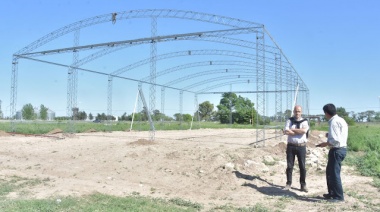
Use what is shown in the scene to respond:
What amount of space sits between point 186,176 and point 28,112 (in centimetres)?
5443

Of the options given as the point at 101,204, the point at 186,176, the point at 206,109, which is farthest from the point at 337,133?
the point at 206,109

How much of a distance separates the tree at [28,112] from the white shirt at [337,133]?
174 feet

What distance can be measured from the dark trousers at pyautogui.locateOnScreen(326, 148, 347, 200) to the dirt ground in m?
0.25

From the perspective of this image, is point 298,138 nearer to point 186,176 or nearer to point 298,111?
point 298,111

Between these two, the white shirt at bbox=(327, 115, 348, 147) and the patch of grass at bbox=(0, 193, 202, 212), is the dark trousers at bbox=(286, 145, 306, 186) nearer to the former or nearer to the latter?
the white shirt at bbox=(327, 115, 348, 147)

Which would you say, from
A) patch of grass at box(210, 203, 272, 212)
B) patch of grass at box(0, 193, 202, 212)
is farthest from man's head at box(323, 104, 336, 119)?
patch of grass at box(0, 193, 202, 212)

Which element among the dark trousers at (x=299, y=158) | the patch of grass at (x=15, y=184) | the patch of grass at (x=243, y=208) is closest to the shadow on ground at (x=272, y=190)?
the dark trousers at (x=299, y=158)

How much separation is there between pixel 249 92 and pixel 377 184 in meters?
23.3

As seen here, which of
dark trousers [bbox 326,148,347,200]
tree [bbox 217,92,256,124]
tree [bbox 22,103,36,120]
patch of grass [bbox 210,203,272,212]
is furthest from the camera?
tree [bbox 22,103,36,120]

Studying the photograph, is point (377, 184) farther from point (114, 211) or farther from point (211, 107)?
point (211, 107)

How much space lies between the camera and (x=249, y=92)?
31.5m

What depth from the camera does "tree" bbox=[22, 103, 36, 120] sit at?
180ft

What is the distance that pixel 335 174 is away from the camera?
6941mm

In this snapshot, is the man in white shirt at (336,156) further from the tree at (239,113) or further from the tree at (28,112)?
the tree at (28,112)
